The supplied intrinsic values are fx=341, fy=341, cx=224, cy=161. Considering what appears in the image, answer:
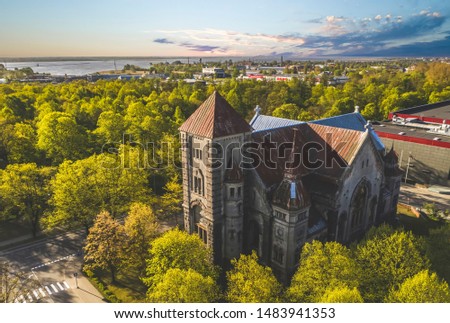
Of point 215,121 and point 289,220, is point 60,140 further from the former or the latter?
point 289,220

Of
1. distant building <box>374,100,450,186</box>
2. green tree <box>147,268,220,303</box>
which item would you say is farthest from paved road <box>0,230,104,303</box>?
distant building <box>374,100,450,186</box>

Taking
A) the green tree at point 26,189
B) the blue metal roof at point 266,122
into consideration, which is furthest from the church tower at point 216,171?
the green tree at point 26,189

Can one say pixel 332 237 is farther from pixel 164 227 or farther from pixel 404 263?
pixel 164 227

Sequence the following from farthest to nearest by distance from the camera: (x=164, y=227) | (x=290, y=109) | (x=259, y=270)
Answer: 1. (x=290, y=109)
2. (x=164, y=227)
3. (x=259, y=270)

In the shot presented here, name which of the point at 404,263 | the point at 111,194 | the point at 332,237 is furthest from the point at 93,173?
the point at 404,263

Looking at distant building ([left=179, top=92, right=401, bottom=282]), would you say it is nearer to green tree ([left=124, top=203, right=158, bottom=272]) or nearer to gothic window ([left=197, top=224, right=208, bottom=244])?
gothic window ([left=197, top=224, right=208, bottom=244])

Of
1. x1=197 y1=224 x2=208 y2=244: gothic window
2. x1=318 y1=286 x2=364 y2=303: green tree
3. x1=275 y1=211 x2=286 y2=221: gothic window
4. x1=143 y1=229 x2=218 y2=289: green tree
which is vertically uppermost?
x1=275 y1=211 x2=286 y2=221: gothic window
